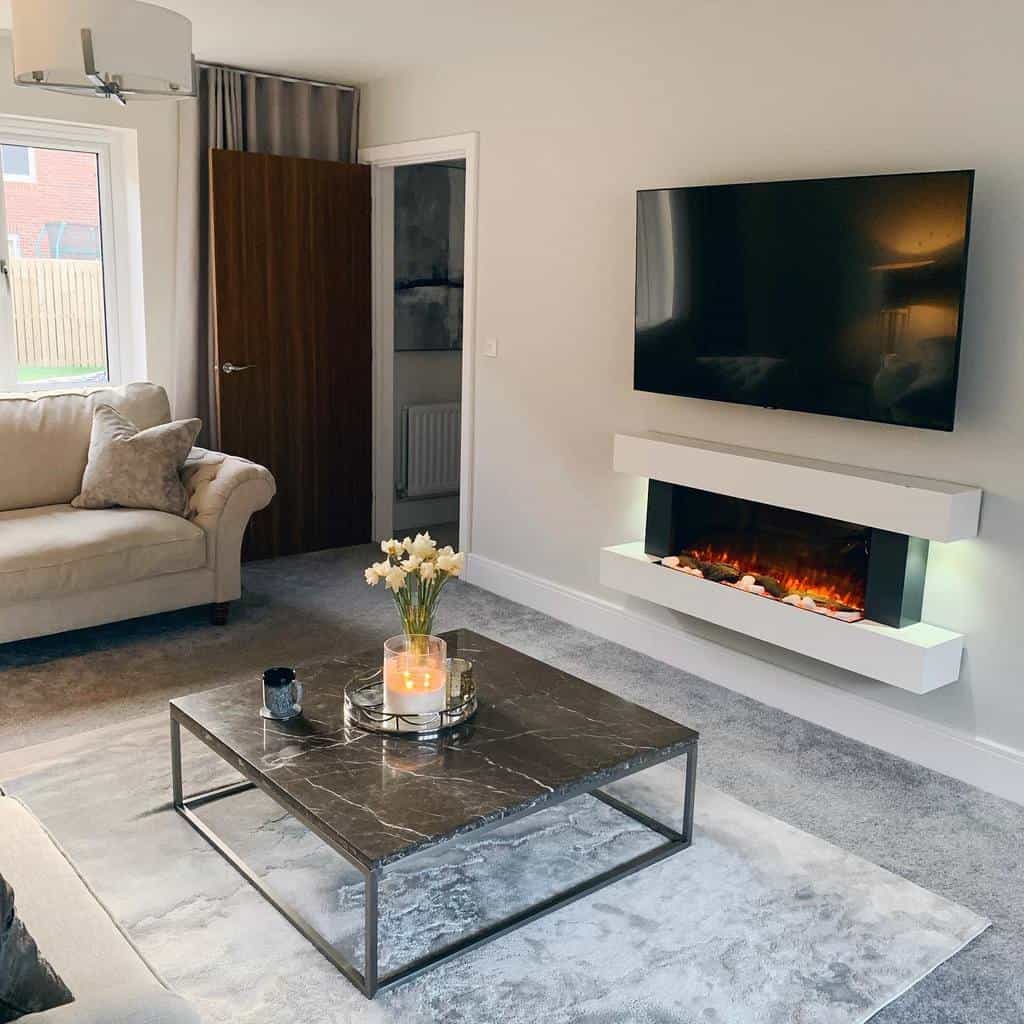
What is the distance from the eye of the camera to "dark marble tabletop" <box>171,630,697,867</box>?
2.32 m

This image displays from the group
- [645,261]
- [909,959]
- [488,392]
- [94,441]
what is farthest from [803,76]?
[94,441]

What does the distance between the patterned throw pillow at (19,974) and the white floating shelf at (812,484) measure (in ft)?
8.47

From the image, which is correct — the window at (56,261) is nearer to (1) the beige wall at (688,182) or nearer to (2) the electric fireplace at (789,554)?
(1) the beige wall at (688,182)

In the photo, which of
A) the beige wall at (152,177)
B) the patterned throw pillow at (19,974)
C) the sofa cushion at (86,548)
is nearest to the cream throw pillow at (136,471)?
the sofa cushion at (86,548)

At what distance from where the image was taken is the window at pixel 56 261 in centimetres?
498

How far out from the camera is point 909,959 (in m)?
2.43

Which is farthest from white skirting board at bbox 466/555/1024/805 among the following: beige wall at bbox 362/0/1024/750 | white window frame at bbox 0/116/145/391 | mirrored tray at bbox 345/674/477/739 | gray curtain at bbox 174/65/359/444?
white window frame at bbox 0/116/145/391

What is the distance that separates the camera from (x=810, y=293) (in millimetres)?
3479

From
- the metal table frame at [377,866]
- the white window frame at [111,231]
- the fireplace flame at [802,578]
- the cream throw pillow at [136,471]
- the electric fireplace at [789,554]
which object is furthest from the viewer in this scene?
the white window frame at [111,231]

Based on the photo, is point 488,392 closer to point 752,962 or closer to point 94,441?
point 94,441

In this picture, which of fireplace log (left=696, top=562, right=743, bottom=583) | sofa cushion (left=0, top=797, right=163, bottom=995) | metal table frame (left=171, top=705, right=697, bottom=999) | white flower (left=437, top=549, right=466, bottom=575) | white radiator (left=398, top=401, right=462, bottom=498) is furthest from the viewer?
white radiator (left=398, top=401, right=462, bottom=498)

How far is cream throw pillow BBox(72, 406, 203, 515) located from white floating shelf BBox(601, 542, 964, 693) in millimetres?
1818

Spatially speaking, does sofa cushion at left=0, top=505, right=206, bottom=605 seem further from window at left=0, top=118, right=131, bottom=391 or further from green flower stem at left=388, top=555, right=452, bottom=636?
green flower stem at left=388, top=555, right=452, bottom=636

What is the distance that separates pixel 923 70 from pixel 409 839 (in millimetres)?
2630
